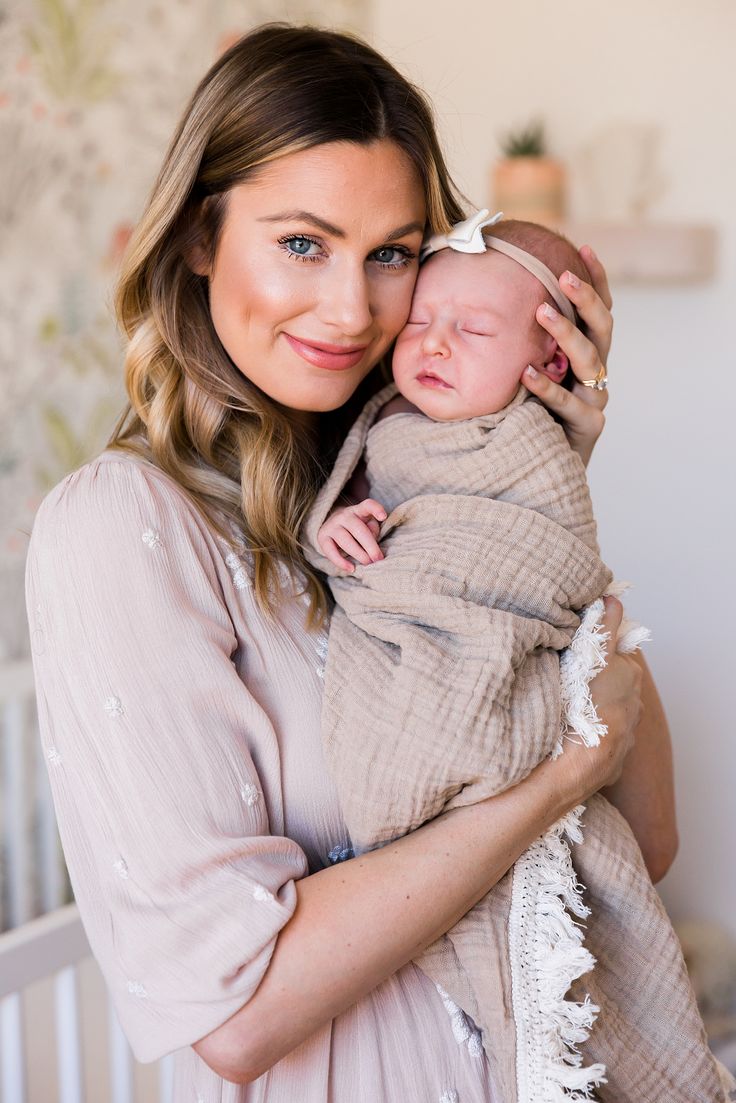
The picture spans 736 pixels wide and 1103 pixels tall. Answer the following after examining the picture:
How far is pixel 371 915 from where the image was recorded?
37.6 inches

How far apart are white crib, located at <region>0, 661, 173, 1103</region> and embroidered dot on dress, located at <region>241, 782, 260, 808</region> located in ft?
2.99

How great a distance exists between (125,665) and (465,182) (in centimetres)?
216

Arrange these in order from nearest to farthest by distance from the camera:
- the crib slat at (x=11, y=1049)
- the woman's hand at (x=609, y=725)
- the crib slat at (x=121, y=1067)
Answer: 1. the woman's hand at (x=609, y=725)
2. the crib slat at (x=11, y=1049)
3. the crib slat at (x=121, y=1067)

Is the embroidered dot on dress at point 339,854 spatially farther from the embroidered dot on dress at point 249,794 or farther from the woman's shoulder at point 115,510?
the woman's shoulder at point 115,510

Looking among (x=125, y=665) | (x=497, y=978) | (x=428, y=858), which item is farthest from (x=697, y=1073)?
(x=125, y=665)

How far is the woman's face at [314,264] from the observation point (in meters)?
1.13

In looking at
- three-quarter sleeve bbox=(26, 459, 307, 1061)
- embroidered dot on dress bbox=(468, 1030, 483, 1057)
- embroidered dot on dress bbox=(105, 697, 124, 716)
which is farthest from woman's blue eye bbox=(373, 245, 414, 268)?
embroidered dot on dress bbox=(468, 1030, 483, 1057)

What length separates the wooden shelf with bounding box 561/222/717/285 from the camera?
2.19 metres

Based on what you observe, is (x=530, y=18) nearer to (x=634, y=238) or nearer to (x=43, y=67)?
(x=634, y=238)

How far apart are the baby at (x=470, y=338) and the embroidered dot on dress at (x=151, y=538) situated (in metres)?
0.21

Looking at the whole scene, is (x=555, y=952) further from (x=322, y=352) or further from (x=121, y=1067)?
(x=121, y=1067)

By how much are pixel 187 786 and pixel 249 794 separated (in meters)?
0.07

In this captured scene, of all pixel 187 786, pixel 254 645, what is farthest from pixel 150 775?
pixel 254 645

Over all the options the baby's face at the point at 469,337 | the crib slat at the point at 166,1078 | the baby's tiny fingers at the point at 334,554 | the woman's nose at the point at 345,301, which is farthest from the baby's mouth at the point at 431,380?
the crib slat at the point at 166,1078
